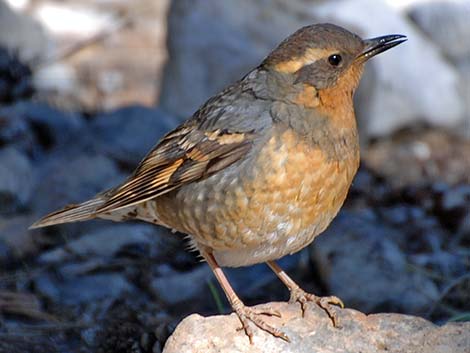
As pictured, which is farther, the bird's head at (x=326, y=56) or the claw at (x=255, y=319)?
the bird's head at (x=326, y=56)

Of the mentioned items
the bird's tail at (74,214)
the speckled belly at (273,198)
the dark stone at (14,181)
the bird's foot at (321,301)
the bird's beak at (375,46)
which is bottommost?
the bird's foot at (321,301)

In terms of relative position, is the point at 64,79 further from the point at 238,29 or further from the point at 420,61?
the point at 420,61

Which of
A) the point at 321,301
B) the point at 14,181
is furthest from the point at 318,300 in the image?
the point at 14,181

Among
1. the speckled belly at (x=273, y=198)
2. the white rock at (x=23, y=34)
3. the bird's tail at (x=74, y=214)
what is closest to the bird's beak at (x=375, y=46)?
the speckled belly at (x=273, y=198)

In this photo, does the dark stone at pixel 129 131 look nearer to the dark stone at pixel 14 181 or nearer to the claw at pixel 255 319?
the dark stone at pixel 14 181

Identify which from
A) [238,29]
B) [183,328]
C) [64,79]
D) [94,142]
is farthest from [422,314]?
[64,79]

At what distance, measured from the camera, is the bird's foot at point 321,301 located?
5678 mm

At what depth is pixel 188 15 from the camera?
36.5 feet

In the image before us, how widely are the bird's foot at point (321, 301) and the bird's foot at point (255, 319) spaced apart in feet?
0.75

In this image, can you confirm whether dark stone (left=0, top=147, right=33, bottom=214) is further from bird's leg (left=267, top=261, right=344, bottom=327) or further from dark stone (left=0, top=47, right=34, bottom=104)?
bird's leg (left=267, top=261, right=344, bottom=327)

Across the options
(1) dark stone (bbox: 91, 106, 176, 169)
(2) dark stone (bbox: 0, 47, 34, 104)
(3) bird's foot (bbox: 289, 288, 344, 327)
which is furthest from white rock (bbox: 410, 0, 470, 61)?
(3) bird's foot (bbox: 289, 288, 344, 327)

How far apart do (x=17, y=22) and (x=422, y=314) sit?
702 centimetres

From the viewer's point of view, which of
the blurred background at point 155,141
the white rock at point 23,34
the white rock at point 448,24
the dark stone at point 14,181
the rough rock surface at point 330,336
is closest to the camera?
the rough rock surface at point 330,336

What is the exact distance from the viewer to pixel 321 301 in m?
5.86
